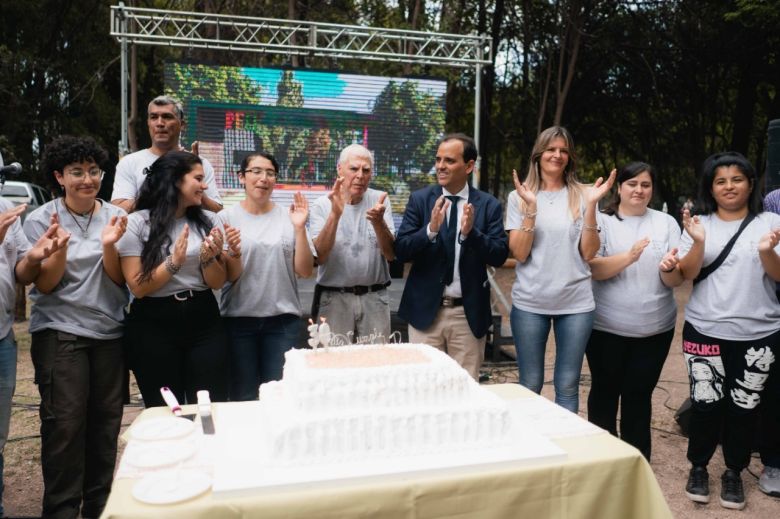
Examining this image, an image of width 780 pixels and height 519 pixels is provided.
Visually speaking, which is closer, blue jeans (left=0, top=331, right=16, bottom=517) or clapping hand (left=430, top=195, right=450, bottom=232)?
blue jeans (left=0, top=331, right=16, bottom=517)

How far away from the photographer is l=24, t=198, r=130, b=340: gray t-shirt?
118 inches

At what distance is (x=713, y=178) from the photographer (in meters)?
3.56

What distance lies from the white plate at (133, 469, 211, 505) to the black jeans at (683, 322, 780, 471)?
9.44 feet

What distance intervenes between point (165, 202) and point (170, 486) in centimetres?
167

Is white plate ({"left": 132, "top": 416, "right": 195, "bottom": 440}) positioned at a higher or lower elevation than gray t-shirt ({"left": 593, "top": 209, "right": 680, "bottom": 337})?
lower

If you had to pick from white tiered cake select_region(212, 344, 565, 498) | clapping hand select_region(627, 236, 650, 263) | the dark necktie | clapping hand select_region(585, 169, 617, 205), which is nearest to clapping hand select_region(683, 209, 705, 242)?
clapping hand select_region(627, 236, 650, 263)

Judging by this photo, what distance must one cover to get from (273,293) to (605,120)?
17.4 meters

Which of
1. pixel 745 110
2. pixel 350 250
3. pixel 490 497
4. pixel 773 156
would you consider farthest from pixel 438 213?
pixel 745 110

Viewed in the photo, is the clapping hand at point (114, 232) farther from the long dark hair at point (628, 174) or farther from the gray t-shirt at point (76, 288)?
the long dark hair at point (628, 174)

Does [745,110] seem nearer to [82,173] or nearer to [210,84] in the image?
[210,84]

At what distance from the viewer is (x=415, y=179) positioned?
29.0 ft

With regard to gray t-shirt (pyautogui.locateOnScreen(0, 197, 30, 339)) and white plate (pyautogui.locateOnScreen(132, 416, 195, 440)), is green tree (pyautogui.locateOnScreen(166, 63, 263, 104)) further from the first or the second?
white plate (pyautogui.locateOnScreen(132, 416, 195, 440))

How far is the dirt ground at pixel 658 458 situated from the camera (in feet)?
11.9

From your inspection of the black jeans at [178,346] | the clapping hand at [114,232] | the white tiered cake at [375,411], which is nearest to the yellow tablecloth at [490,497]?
the white tiered cake at [375,411]
